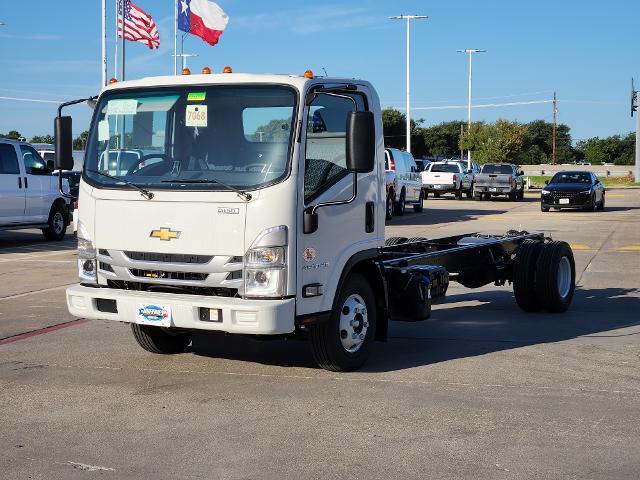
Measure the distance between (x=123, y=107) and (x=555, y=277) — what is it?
5.41m

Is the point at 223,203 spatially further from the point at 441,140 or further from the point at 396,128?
the point at 441,140

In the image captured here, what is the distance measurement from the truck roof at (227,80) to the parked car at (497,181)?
123 feet

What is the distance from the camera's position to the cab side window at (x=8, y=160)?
19.6 m

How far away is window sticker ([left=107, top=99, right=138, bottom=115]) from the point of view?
767 cm

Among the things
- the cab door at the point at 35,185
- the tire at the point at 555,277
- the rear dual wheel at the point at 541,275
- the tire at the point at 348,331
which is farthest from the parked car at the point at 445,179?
the tire at the point at 348,331

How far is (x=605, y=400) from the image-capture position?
6.93 m

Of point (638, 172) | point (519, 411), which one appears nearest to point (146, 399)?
point (519, 411)

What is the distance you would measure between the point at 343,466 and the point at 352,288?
98.0 inches

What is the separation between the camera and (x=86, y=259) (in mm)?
7609

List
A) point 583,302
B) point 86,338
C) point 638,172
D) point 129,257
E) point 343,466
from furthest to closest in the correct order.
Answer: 1. point 638,172
2. point 583,302
3. point 86,338
4. point 129,257
5. point 343,466

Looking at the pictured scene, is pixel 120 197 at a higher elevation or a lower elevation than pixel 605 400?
higher

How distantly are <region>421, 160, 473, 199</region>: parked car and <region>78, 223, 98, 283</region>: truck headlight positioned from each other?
38288 mm

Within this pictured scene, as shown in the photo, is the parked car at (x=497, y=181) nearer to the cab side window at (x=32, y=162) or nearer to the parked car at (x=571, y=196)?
the parked car at (x=571, y=196)

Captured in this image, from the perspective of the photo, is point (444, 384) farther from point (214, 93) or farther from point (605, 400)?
point (214, 93)
